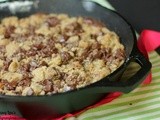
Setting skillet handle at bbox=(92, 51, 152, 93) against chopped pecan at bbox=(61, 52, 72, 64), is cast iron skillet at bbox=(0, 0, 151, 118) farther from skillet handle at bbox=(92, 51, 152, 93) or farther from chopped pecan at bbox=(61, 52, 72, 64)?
chopped pecan at bbox=(61, 52, 72, 64)

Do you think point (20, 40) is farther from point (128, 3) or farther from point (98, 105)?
point (128, 3)

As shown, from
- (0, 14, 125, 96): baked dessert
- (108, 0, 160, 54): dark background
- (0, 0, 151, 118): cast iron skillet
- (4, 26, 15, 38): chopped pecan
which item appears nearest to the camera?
(0, 0, 151, 118): cast iron skillet

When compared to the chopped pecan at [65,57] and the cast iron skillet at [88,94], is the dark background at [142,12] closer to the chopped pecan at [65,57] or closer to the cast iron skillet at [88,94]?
the cast iron skillet at [88,94]

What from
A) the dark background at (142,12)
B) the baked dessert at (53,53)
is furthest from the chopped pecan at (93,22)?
the dark background at (142,12)

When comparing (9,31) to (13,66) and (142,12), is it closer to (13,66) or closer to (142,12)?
(13,66)

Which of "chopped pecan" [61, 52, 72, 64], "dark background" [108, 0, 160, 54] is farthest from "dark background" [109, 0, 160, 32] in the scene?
"chopped pecan" [61, 52, 72, 64]

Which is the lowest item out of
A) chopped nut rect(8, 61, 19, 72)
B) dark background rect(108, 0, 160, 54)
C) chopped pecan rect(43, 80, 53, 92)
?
chopped pecan rect(43, 80, 53, 92)

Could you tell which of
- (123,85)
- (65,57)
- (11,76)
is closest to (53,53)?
(65,57)
